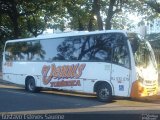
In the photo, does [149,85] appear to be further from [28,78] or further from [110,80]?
[28,78]

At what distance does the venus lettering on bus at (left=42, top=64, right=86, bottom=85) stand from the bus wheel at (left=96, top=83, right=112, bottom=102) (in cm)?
142

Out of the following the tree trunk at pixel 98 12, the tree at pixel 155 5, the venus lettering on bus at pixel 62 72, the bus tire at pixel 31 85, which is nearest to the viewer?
the venus lettering on bus at pixel 62 72

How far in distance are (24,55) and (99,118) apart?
11486 mm

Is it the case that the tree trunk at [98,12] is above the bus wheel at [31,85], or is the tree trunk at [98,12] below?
above

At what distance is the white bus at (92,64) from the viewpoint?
17.4m

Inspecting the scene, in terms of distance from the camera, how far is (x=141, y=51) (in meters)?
17.8

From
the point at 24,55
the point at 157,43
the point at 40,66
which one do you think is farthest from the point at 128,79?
the point at 157,43

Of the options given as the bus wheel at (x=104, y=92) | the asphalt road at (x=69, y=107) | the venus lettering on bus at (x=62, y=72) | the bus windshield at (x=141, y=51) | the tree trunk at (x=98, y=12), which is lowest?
the asphalt road at (x=69, y=107)

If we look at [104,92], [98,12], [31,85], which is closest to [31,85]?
[31,85]

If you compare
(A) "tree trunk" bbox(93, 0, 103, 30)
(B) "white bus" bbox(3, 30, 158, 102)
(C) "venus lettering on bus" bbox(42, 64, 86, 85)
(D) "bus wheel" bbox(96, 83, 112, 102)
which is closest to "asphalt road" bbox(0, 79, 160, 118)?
(D) "bus wheel" bbox(96, 83, 112, 102)

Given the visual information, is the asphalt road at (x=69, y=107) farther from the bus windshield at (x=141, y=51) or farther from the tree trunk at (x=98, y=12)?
the tree trunk at (x=98, y=12)

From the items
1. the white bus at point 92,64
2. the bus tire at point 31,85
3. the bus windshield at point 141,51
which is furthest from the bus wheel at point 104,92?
the bus tire at point 31,85

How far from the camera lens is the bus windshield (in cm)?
1744

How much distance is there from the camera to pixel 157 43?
32.6m
